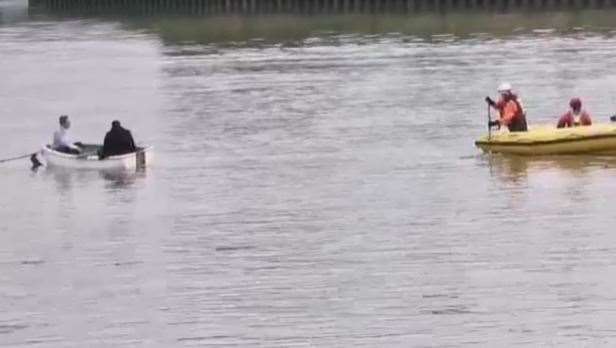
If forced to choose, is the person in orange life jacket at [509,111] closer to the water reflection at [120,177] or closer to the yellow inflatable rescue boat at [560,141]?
the yellow inflatable rescue boat at [560,141]

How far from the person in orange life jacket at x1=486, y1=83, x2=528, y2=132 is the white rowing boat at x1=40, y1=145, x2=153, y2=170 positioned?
837 centimetres

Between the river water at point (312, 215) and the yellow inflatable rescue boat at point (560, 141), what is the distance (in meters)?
0.29

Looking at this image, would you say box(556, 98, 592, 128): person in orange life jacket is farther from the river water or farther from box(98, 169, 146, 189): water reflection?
box(98, 169, 146, 189): water reflection

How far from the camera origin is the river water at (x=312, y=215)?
26172 millimetres

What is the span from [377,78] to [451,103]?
32.5ft

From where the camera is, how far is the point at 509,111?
41938 mm

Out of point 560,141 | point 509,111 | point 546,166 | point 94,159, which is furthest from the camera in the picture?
point 94,159

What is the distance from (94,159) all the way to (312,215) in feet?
26.4

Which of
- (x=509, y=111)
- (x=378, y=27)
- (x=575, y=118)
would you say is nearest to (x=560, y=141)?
(x=575, y=118)

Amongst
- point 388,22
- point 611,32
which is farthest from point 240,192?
point 388,22

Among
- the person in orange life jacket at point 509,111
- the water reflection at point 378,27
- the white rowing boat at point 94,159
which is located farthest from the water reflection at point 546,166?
the water reflection at point 378,27

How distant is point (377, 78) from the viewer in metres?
66.5

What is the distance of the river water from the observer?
26.2 m

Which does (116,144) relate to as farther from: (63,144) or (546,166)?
(546,166)
